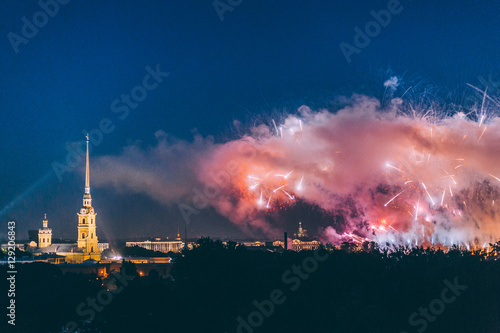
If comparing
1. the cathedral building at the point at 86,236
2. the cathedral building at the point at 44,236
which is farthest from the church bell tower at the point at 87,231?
the cathedral building at the point at 44,236

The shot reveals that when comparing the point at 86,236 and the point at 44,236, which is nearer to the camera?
the point at 86,236

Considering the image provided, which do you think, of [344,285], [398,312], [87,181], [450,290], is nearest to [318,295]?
[344,285]

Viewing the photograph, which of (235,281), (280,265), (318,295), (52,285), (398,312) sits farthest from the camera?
(52,285)

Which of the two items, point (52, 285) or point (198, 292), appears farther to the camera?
point (52, 285)

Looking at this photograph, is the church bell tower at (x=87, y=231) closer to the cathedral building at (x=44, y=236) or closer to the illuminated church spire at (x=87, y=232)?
the illuminated church spire at (x=87, y=232)

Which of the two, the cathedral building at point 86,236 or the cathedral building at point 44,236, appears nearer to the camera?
the cathedral building at point 86,236

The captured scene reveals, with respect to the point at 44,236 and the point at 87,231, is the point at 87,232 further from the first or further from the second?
the point at 44,236

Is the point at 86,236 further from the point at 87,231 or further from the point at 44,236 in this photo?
the point at 44,236

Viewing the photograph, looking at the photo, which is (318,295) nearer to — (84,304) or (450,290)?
(450,290)

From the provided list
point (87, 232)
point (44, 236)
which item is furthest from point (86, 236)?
point (44, 236)

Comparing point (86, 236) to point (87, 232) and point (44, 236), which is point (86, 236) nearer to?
point (87, 232)

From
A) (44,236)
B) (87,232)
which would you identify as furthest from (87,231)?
(44,236)
